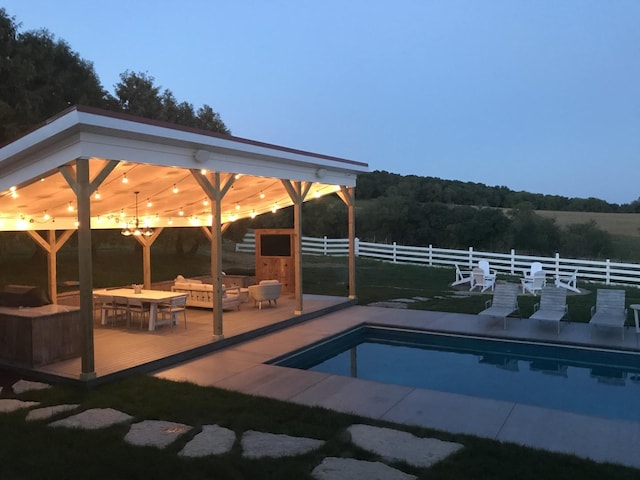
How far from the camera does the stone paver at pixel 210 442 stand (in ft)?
15.6

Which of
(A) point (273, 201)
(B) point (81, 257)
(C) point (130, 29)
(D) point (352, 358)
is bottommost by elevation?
(D) point (352, 358)

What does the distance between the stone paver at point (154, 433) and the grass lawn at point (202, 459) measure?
0.34 ft

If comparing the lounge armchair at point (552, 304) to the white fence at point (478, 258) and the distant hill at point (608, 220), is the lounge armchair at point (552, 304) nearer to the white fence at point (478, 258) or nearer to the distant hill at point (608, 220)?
the white fence at point (478, 258)

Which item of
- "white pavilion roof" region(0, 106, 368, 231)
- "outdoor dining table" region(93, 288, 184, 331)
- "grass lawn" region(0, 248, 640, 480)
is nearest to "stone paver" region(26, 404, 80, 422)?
"grass lawn" region(0, 248, 640, 480)

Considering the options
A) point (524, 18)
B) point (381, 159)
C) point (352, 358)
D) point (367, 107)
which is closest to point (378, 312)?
point (352, 358)

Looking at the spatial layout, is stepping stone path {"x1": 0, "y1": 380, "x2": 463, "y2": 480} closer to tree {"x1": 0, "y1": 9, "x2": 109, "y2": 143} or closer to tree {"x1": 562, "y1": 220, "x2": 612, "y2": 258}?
tree {"x1": 0, "y1": 9, "x2": 109, "y2": 143}

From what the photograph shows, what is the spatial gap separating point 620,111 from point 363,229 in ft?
61.3

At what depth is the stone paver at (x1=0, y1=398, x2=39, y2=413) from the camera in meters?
5.98

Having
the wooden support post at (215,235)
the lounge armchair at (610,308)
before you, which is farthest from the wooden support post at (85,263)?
the lounge armchair at (610,308)

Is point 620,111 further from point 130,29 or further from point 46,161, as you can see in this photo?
point 46,161

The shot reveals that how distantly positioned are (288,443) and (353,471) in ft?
2.71

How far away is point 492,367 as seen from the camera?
29.5 ft

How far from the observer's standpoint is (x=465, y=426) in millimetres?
5520

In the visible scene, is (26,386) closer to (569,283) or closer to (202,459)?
(202,459)
